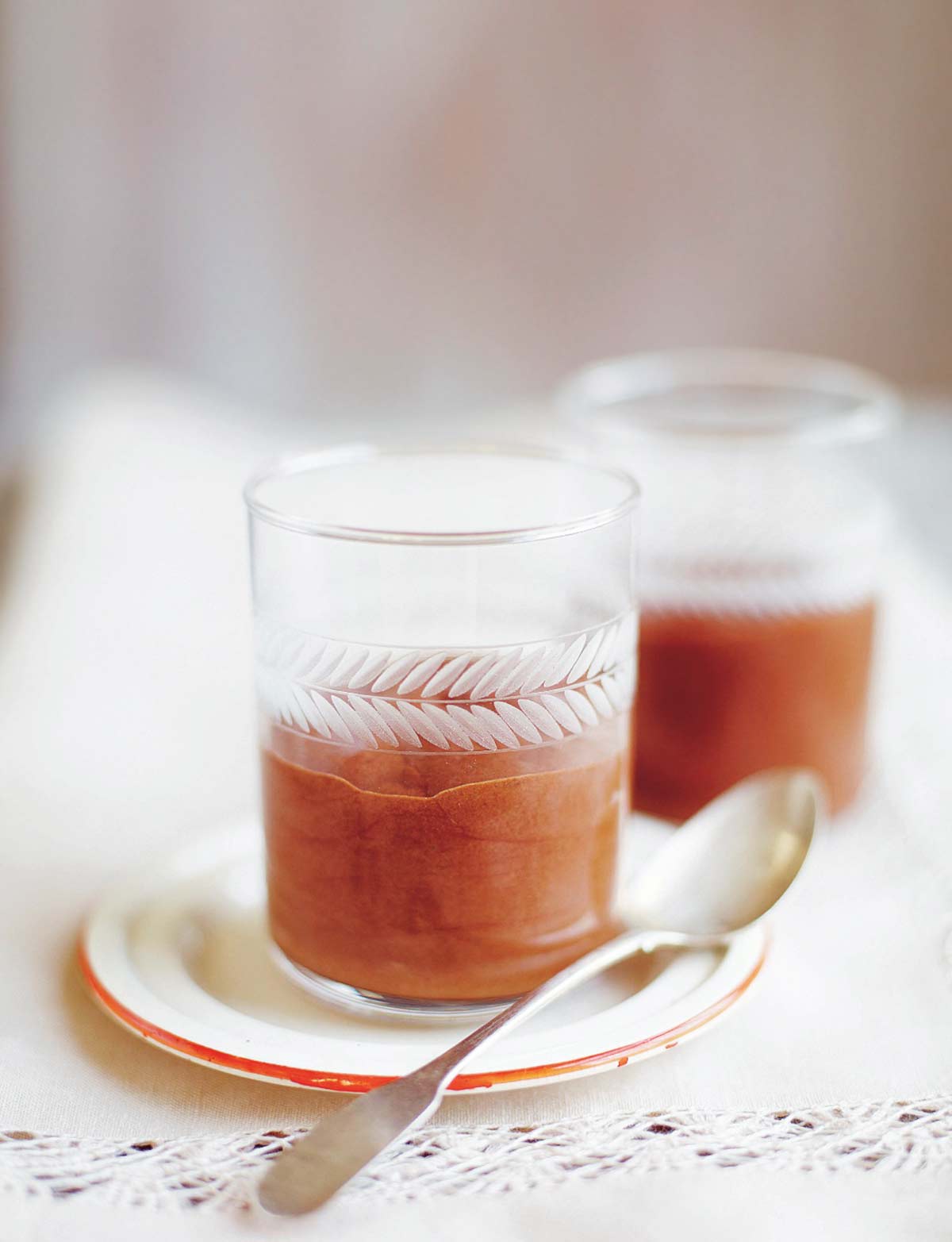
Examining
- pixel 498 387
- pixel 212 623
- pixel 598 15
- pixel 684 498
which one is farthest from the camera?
pixel 498 387

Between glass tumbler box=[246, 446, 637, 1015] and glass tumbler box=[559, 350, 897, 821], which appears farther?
glass tumbler box=[559, 350, 897, 821]

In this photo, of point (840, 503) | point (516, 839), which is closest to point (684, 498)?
point (840, 503)

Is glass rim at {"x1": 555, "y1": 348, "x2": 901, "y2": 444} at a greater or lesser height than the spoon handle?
greater

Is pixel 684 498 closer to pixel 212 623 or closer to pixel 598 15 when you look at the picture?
pixel 212 623

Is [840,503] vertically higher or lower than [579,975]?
higher

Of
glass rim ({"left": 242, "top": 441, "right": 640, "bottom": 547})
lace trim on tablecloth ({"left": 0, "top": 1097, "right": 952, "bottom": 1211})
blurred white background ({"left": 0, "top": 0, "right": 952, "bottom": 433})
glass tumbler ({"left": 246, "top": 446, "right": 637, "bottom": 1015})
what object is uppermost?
blurred white background ({"left": 0, "top": 0, "right": 952, "bottom": 433})

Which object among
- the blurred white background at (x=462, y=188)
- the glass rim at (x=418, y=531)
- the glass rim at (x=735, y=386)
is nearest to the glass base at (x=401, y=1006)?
the glass rim at (x=418, y=531)

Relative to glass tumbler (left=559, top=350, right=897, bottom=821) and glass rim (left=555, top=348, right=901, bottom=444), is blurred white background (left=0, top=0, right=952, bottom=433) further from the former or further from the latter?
glass tumbler (left=559, top=350, right=897, bottom=821)

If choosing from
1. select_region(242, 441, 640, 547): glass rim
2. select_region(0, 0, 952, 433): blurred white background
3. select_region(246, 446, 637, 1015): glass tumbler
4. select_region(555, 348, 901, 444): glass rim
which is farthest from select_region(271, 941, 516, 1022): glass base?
select_region(0, 0, 952, 433): blurred white background
